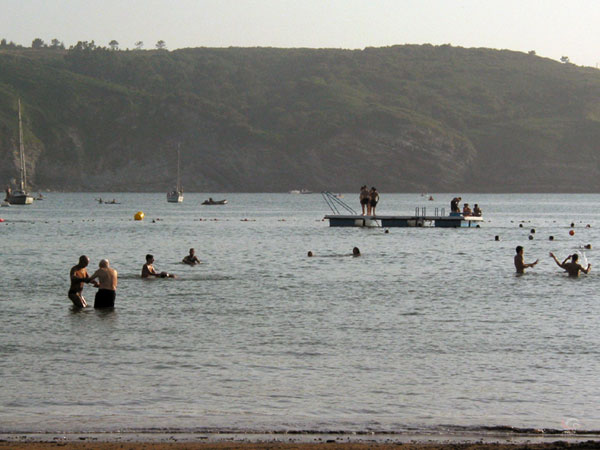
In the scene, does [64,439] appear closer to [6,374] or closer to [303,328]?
[6,374]

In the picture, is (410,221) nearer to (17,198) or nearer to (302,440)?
(302,440)

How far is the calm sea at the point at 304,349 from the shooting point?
16391mm

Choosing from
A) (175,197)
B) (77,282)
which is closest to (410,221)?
(77,282)

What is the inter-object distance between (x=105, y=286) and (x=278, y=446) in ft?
51.6

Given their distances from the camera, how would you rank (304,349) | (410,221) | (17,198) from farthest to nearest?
(17,198)
(410,221)
(304,349)

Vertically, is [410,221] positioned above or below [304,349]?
above

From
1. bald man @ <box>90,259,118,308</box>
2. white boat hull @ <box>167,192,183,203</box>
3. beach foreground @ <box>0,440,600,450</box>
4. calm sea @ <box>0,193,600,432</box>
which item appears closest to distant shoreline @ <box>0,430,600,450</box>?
beach foreground @ <box>0,440,600,450</box>

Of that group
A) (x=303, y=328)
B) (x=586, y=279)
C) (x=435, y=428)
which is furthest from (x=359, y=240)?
(x=435, y=428)

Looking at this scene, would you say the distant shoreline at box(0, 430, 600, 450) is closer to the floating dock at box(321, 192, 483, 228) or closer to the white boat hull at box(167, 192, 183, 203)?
the floating dock at box(321, 192, 483, 228)

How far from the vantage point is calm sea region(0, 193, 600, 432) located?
16.4 m

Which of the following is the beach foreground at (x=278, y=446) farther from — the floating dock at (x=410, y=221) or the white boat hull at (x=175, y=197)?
the white boat hull at (x=175, y=197)

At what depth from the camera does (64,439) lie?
14.3m

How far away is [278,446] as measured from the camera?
1377 cm

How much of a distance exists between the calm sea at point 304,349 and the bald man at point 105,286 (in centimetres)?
41
